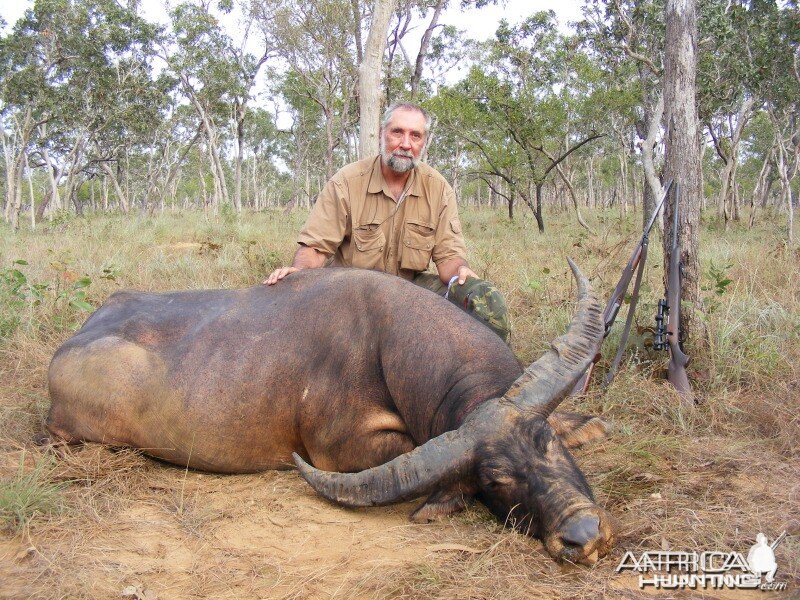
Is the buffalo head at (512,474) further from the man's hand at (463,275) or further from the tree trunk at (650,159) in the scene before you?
the tree trunk at (650,159)

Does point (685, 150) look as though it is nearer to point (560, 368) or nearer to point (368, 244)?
point (368, 244)

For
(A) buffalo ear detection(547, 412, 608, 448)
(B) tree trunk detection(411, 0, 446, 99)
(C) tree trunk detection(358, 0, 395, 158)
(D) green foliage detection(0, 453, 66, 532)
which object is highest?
(B) tree trunk detection(411, 0, 446, 99)

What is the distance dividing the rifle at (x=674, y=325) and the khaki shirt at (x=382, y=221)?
150 cm

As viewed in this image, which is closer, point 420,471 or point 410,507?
point 420,471

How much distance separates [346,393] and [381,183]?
204 centimetres

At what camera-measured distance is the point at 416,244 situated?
4.68 meters

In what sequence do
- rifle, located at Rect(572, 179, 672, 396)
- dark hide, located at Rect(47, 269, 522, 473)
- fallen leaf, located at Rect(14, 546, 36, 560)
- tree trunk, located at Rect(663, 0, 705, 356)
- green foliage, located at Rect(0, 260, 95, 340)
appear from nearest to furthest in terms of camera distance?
1. fallen leaf, located at Rect(14, 546, 36, 560)
2. dark hide, located at Rect(47, 269, 522, 473)
3. rifle, located at Rect(572, 179, 672, 396)
4. tree trunk, located at Rect(663, 0, 705, 356)
5. green foliage, located at Rect(0, 260, 95, 340)

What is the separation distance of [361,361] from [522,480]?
1144 millimetres

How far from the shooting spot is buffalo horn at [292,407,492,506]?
2.34 meters

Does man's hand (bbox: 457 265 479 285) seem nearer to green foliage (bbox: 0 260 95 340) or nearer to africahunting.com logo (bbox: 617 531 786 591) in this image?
africahunting.com logo (bbox: 617 531 786 591)

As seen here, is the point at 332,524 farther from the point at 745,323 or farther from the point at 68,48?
the point at 68,48

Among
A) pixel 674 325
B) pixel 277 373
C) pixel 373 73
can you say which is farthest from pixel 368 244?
pixel 373 73

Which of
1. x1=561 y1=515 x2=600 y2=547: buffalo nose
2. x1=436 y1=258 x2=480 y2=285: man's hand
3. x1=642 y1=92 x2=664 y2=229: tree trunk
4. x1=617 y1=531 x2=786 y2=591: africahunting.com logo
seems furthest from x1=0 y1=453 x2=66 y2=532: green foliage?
x1=642 y1=92 x2=664 y2=229: tree trunk

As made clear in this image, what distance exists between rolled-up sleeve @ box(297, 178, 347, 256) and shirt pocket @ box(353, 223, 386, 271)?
5.9 inches
